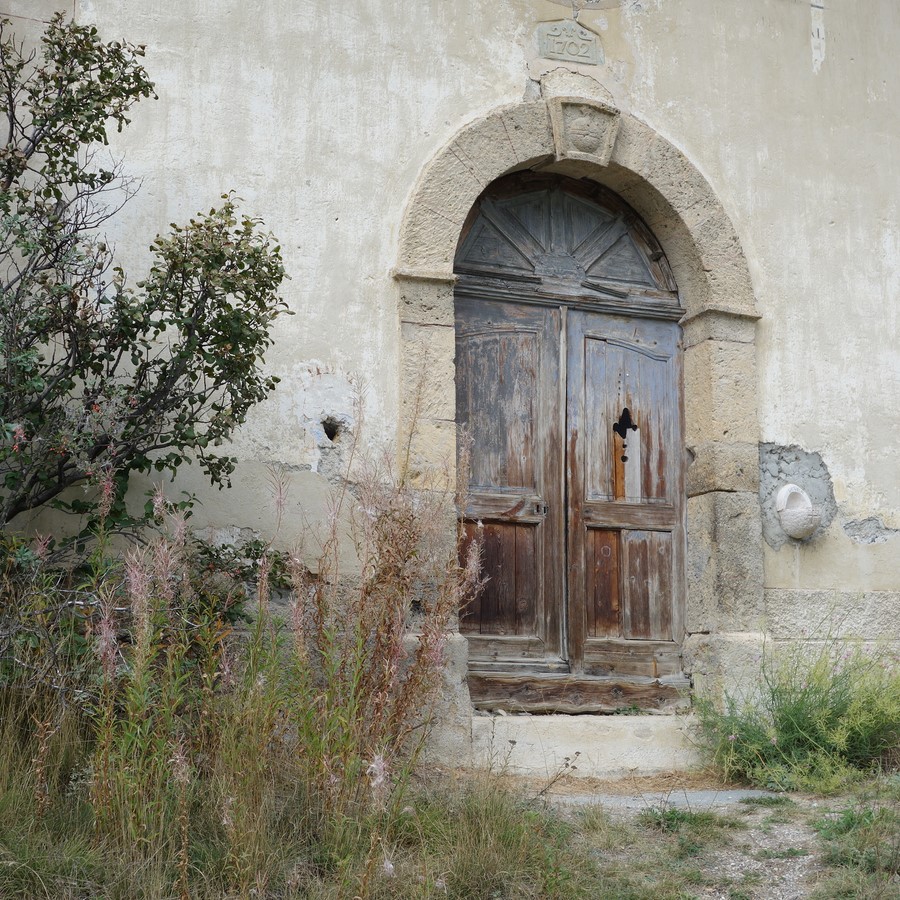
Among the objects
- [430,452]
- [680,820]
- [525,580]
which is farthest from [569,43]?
[680,820]

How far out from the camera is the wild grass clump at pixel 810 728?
17.2 feet

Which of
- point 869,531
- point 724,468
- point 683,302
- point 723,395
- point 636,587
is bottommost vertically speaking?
point 636,587

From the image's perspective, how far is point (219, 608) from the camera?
4828mm

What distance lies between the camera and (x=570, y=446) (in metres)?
6.17

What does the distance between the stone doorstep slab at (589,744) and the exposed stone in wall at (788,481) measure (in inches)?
42.4

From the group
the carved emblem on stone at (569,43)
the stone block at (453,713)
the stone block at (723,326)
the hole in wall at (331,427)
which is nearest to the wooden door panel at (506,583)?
the stone block at (453,713)

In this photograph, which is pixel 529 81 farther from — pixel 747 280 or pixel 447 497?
pixel 447 497

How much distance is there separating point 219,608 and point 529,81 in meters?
3.11

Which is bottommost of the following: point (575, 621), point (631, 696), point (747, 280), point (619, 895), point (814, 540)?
point (619, 895)

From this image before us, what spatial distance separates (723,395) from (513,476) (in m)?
1.16

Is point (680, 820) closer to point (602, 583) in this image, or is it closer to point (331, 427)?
point (602, 583)

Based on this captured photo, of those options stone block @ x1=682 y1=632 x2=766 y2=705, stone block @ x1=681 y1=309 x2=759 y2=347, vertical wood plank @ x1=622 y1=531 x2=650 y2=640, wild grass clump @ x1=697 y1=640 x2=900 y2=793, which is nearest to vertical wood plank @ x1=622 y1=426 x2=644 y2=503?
vertical wood plank @ x1=622 y1=531 x2=650 y2=640

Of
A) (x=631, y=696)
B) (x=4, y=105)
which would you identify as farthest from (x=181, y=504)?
(x=631, y=696)

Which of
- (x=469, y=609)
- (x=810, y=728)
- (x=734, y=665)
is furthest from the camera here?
(x=734, y=665)
